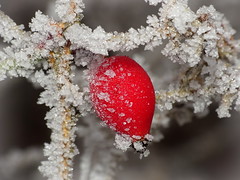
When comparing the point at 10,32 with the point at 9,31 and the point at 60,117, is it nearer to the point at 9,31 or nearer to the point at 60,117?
the point at 9,31

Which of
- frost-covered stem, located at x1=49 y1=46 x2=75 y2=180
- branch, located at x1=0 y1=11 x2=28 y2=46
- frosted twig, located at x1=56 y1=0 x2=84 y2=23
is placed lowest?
frost-covered stem, located at x1=49 y1=46 x2=75 y2=180

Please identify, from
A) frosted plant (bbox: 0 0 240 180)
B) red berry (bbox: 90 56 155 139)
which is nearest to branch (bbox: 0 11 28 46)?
frosted plant (bbox: 0 0 240 180)

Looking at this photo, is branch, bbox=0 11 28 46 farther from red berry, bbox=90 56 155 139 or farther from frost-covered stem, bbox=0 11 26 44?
red berry, bbox=90 56 155 139

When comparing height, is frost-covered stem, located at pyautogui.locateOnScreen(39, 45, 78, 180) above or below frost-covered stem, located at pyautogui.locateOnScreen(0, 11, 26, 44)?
below

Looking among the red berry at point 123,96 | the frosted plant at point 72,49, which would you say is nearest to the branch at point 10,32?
the frosted plant at point 72,49

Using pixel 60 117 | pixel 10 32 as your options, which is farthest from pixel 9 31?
pixel 60 117

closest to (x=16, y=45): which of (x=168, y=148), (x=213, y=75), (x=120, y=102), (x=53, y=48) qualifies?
(x=53, y=48)

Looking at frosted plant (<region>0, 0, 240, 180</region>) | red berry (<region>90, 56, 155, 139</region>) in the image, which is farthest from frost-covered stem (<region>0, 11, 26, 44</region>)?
red berry (<region>90, 56, 155, 139</region>)

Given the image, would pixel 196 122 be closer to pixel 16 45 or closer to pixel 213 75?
pixel 213 75

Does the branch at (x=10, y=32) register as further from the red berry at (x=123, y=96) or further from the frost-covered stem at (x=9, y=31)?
the red berry at (x=123, y=96)
